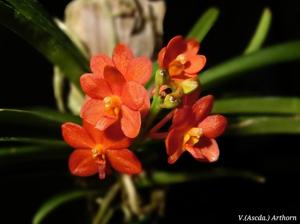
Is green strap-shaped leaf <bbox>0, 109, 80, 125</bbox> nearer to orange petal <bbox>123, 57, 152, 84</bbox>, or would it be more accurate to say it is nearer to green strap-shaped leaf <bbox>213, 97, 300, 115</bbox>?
orange petal <bbox>123, 57, 152, 84</bbox>

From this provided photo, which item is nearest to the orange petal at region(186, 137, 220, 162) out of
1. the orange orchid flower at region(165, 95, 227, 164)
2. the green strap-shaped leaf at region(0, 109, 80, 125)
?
the orange orchid flower at region(165, 95, 227, 164)

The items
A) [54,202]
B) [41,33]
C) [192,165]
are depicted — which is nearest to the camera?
[41,33]

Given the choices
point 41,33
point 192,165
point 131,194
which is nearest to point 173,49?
point 41,33

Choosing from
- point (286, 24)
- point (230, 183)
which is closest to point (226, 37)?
point (286, 24)

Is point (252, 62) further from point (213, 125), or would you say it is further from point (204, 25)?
point (213, 125)

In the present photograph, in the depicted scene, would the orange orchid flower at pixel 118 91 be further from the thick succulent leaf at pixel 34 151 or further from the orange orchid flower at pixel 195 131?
the thick succulent leaf at pixel 34 151
